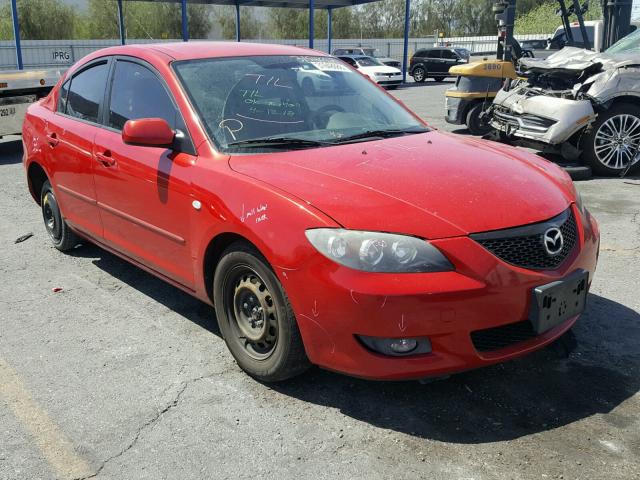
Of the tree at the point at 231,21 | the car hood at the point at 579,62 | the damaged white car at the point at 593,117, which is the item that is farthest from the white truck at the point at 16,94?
the tree at the point at 231,21

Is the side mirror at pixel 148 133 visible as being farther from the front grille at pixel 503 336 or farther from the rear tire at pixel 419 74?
the rear tire at pixel 419 74

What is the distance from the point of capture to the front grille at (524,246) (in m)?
2.78

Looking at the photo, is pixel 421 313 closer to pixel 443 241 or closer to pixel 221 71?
pixel 443 241

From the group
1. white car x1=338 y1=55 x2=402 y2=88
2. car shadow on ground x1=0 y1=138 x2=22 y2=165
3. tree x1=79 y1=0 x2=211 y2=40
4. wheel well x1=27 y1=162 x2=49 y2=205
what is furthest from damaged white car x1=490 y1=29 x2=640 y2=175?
tree x1=79 y1=0 x2=211 y2=40

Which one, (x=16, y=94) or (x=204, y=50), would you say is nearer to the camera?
(x=204, y=50)

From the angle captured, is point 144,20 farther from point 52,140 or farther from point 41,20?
point 52,140

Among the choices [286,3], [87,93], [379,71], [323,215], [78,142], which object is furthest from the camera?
[286,3]

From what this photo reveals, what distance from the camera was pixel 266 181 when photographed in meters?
3.08

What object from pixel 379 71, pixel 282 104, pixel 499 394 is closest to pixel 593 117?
pixel 282 104

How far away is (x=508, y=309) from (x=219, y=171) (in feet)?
5.21

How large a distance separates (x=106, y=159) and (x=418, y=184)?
222 centimetres

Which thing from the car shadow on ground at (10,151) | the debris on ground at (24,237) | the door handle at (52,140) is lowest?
the debris on ground at (24,237)

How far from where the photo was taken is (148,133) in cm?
351

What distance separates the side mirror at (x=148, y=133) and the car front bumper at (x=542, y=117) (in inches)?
229
